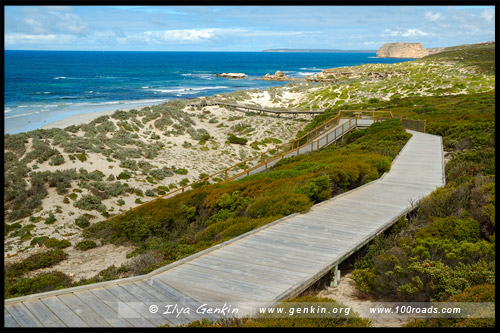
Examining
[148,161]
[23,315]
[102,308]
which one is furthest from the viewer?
[148,161]

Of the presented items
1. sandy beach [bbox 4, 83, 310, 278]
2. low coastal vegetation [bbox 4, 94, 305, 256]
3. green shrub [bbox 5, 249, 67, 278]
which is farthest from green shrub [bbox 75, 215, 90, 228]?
green shrub [bbox 5, 249, 67, 278]

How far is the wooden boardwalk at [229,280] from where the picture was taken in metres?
5.38

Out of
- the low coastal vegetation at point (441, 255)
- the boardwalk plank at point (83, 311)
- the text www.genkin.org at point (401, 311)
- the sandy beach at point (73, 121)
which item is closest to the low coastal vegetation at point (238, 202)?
the low coastal vegetation at point (441, 255)

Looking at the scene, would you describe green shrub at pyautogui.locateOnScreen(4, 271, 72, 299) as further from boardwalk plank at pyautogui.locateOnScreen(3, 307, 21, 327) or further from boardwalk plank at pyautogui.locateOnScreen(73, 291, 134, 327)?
boardwalk plank at pyautogui.locateOnScreen(3, 307, 21, 327)

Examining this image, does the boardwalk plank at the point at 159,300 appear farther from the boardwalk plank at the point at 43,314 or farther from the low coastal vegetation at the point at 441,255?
the low coastal vegetation at the point at 441,255

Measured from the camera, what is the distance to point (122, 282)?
6355 mm

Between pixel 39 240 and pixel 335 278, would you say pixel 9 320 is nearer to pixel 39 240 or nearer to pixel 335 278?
pixel 335 278

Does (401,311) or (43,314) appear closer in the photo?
(43,314)

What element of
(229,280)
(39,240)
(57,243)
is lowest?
(39,240)

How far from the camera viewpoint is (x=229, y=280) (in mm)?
6297

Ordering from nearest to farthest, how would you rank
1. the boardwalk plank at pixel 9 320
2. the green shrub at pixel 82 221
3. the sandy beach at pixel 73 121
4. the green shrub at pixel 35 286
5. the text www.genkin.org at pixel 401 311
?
1. the text www.genkin.org at pixel 401 311
2. the boardwalk plank at pixel 9 320
3. the green shrub at pixel 35 286
4. the green shrub at pixel 82 221
5. the sandy beach at pixel 73 121

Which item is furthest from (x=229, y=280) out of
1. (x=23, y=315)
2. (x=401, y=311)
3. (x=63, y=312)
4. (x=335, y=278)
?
(x=23, y=315)

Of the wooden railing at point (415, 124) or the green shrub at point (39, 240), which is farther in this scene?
the wooden railing at point (415, 124)

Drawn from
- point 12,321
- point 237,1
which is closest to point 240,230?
point 12,321
